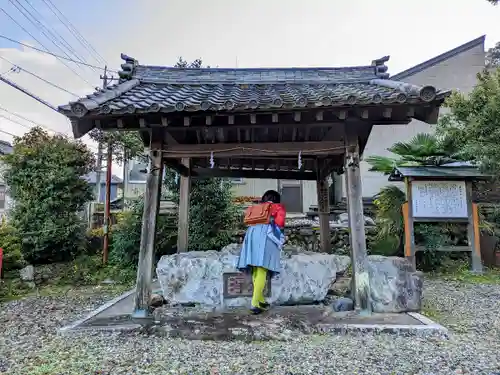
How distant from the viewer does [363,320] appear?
4285 millimetres

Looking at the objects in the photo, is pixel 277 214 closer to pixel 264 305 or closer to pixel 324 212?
pixel 264 305

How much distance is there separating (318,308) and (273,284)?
74cm

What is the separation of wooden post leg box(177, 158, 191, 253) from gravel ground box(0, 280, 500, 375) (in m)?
2.35

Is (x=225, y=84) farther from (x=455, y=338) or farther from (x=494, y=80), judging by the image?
(x=494, y=80)

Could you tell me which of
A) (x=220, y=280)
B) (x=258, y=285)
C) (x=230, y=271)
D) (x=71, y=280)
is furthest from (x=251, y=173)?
(x=71, y=280)

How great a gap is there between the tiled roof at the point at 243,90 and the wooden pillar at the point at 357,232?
896mm

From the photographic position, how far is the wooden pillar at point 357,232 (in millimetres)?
4508

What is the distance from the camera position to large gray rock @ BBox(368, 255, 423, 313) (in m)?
4.71

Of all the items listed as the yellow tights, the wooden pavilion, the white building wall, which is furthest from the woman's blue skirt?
the white building wall

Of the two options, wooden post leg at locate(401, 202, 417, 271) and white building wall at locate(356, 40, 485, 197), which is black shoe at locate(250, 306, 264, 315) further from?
white building wall at locate(356, 40, 485, 197)

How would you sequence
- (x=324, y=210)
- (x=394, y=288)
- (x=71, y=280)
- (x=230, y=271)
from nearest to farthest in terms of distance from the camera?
1. (x=394, y=288)
2. (x=230, y=271)
3. (x=324, y=210)
4. (x=71, y=280)

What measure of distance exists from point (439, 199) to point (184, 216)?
587 cm

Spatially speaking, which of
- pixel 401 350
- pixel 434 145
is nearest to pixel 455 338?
pixel 401 350

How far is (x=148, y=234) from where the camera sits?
4652 mm
